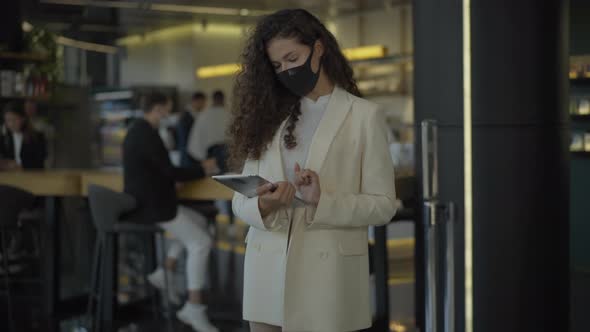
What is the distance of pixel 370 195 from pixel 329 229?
0.15m

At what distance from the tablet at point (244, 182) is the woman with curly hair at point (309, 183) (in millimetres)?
48

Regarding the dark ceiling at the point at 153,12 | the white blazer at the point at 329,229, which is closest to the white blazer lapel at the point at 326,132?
the white blazer at the point at 329,229

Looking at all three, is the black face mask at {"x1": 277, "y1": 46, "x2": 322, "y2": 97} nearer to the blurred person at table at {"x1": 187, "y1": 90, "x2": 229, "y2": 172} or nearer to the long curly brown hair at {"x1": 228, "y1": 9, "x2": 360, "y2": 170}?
the long curly brown hair at {"x1": 228, "y1": 9, "x2": 360, "y2": 170}

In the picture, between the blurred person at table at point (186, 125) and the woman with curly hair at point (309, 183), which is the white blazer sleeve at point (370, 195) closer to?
the woman with curly hair at point (309, 183)

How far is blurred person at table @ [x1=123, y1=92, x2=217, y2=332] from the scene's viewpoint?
4633 mm

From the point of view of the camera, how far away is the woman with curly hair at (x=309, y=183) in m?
2.26

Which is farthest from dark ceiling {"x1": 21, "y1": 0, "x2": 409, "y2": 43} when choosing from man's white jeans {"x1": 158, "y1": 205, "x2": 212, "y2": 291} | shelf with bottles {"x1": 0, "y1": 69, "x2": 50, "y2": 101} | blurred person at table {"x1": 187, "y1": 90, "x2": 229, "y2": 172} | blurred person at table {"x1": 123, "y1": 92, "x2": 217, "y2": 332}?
man's white jeans {"x1": 158, "y1": 205, "x2": 212, "y2": 291}

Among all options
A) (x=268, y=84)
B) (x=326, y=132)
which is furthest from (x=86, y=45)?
(x=326, y=132)

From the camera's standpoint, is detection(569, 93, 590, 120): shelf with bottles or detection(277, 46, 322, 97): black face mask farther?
detection(569, 93, 590, 120): shelf with bottles

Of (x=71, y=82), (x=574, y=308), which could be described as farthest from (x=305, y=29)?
(x=71, y=82)

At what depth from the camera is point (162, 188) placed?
15.2 ft

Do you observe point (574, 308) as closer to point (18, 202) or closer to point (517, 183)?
point (517, 183)

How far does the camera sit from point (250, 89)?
2.39 metres

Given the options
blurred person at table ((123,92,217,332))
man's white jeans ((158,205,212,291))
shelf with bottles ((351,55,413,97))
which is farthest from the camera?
shelf with bottles ((351,55,413,97))
